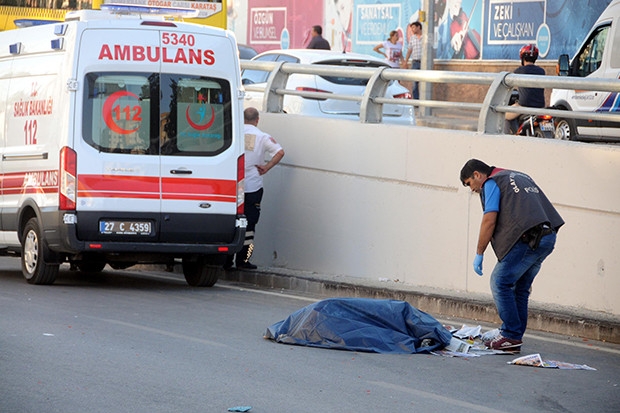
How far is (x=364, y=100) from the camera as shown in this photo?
14.6 m

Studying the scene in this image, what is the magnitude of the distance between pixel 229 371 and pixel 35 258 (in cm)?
542

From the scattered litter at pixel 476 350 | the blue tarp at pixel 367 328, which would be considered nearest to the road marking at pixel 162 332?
the blue tarp at pixel 367 328

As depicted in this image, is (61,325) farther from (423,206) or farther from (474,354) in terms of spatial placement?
(423,206)

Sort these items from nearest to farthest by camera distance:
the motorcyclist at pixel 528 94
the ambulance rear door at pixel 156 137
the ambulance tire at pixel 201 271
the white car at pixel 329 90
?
the ambulance rear door at pixel 156 137
the ambulance tire at pixel 201 271
the motorcyclist at pixel 528 94
the white car at pixel 329 90

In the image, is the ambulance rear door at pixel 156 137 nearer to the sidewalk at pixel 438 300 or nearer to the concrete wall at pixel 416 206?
the sidewalk at pixel 438 300

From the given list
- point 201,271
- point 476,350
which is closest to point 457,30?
point 201,271

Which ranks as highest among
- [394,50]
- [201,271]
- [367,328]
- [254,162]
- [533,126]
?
[394,50]

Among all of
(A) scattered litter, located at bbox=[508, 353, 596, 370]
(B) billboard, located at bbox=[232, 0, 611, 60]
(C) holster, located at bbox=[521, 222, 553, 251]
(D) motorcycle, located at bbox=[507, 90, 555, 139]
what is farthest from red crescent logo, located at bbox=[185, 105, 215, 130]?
(B) billboard, located at bbox=[232, 0, 611, 60]

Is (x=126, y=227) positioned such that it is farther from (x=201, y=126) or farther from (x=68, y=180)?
(x=201, y=126)

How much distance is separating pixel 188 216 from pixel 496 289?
424cm

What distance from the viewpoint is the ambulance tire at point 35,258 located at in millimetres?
13461

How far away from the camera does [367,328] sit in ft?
32.9

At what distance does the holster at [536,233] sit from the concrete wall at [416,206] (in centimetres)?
153

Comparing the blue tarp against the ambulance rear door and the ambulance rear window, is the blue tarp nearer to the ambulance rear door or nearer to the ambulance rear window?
the ambulance rear door
